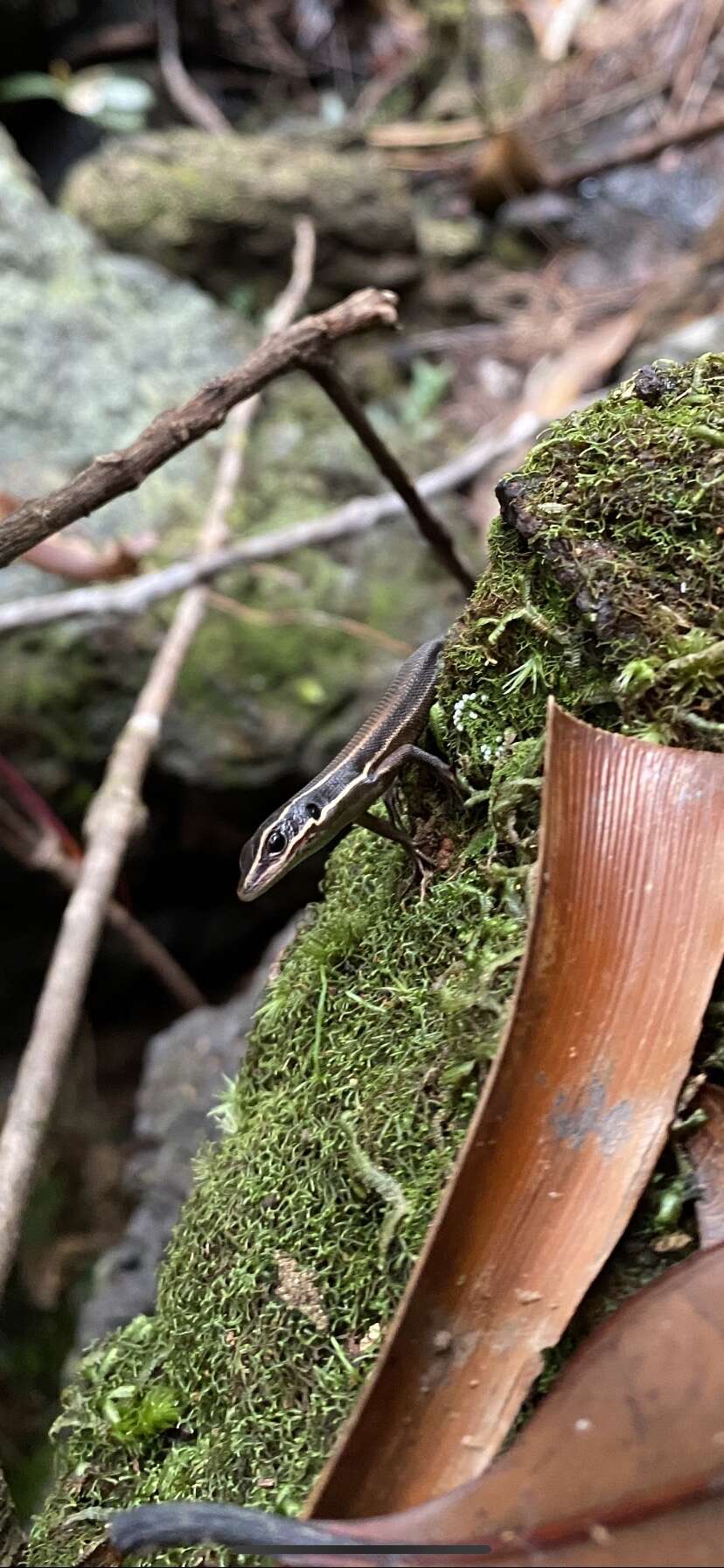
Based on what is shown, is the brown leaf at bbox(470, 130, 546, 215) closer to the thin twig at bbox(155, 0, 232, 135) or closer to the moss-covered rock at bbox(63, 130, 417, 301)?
the moss-covered rock at bbox(63, 130, 417, 301)

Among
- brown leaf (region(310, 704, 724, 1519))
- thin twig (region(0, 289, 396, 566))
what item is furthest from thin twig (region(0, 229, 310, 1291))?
brown leaf (region(310, 704, 724, 1519))

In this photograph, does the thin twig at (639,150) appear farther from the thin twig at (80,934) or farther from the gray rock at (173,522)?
the thin twig at (80,934)

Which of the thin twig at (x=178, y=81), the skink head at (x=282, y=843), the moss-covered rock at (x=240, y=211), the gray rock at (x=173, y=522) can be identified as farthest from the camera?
the thin twig at (x=178, y=81)

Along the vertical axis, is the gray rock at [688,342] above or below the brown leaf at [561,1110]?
above

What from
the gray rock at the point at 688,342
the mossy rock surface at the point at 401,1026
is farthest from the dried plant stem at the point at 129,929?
the gray rock at the point at 688,342

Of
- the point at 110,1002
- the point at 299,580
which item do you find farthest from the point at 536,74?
A: the point at 110,1002
